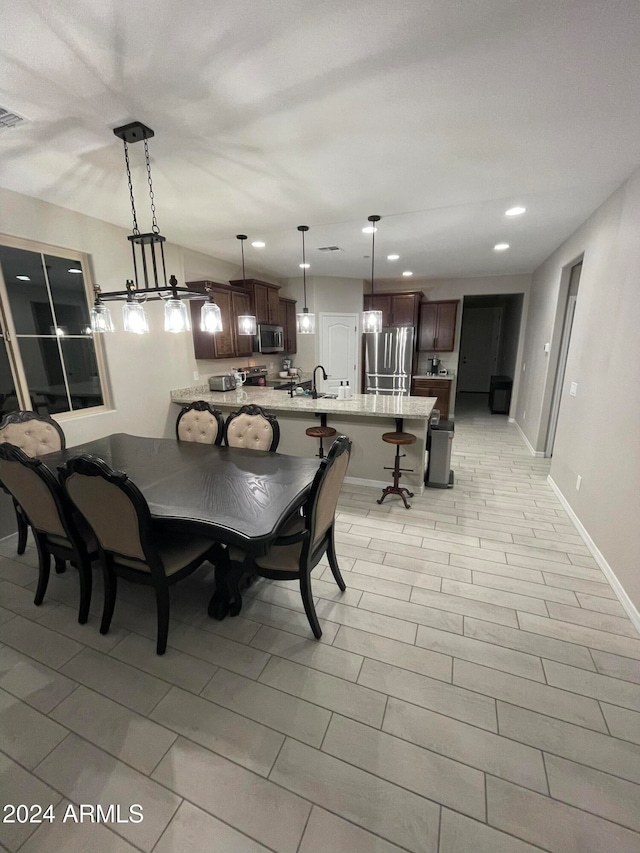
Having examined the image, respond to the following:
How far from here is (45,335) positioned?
304 cm

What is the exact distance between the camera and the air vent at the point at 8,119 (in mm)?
1729

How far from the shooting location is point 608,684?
161 centimetres

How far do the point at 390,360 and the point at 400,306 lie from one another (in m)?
1.06

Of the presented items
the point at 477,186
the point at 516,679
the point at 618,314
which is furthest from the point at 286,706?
the point at 477,186

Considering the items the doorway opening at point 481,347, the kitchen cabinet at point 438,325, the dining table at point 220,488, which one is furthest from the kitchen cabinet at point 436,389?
the dining table at point 220,488

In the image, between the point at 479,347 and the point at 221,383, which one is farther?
the point at 479,347

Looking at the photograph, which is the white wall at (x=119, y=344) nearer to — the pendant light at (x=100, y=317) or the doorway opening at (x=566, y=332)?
the pendant light at (x=100, y=317)

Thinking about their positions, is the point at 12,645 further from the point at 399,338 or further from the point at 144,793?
A: the point at 399,338

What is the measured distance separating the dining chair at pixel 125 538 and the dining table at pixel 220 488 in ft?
0.41

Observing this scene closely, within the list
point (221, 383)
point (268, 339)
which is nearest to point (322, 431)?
point (221, 383)

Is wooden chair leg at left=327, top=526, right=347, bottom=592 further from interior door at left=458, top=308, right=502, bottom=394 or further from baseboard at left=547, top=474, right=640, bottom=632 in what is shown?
interior door at left=458, top=308, right=502, bottom=394

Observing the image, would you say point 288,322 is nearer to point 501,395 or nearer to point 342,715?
point 501,395

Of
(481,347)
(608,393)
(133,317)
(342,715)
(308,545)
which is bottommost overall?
(342,715)

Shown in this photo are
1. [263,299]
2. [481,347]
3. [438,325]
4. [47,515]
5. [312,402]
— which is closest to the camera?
[47,515]
